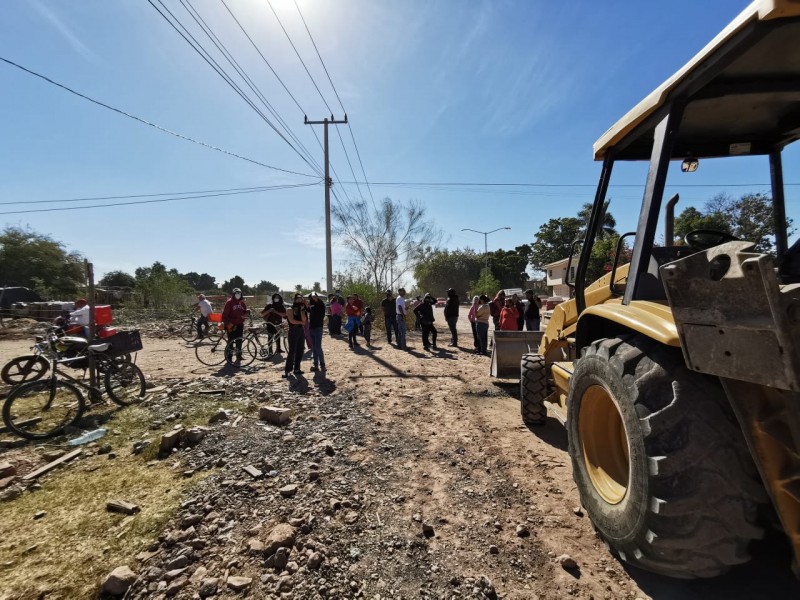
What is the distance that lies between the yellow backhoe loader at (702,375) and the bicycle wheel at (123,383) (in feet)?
20.9

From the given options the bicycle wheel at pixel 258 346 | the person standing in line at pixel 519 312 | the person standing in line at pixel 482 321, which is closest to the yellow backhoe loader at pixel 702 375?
the person standing in line at pixel 519 312

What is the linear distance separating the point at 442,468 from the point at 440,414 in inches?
64.3

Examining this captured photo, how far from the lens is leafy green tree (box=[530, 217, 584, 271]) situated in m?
60.2

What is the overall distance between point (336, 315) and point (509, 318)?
771cm

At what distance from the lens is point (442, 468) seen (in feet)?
11.5

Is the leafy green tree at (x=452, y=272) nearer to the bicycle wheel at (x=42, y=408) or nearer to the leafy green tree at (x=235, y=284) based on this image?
the leafy green tree at (x=235, y=284)

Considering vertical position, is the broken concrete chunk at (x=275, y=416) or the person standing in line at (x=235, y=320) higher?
the person standing in line at (x=235, y=320)

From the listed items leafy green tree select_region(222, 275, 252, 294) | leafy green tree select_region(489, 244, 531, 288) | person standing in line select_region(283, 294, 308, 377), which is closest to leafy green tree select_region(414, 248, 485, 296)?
leafy green tree select_region(489, 244, 531, 288)

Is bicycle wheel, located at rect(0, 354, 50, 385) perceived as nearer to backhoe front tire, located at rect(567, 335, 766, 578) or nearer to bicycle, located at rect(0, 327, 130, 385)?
bicycle, located at rect(0, 327, 130, 385)

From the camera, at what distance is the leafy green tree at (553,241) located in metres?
60.2

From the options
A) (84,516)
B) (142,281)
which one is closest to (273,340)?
(84,516)

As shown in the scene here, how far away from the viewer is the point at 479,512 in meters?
2.76

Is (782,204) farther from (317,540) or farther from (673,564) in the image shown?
(317,540)

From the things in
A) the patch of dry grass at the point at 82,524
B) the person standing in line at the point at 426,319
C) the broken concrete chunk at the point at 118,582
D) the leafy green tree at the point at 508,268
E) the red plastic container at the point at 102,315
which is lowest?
the patch of dry grass at the point at 82,524
